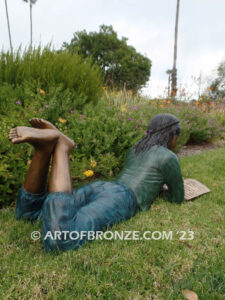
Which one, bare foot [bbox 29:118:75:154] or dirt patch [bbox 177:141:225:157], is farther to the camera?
dirt patch [bbox 177:141:225:157]

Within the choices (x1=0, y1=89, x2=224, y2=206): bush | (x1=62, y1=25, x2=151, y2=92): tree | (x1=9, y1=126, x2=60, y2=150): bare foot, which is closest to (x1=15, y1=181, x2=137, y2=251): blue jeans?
(x1=9, y1=126, x2=60, y2=150): bare foot

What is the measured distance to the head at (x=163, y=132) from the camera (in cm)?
254

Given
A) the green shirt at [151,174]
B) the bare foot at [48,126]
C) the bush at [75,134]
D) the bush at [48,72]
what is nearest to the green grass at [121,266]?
the green shirt at [151,174]

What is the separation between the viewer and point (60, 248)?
1.73 meters

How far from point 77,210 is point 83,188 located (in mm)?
442

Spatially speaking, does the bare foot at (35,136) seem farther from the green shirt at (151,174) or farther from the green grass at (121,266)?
the green shirt at (151,174)

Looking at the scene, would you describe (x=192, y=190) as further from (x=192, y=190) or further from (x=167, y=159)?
(x=167, y=159)

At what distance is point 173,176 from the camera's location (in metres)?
2.41

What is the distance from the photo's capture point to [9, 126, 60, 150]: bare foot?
1.73 metres

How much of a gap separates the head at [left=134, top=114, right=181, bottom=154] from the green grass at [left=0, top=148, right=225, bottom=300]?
31.7 inches

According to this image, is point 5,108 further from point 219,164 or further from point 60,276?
point 219,164

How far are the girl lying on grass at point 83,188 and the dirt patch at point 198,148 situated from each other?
3886 mm

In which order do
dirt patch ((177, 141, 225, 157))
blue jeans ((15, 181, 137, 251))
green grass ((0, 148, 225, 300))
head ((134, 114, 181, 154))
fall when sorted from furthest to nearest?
dirt patch ((177, 141, 225, 157)) < head ((134, 114, 181, 154)) < blue jeans ((15, 181, 137, 251)) < green grass ((0, 148, 225, 300))

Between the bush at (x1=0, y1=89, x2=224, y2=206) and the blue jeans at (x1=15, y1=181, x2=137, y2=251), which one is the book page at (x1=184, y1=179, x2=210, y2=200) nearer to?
the blue jeans at (x1=15, y1=181, x2=137, y2=251)
